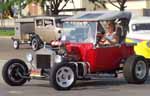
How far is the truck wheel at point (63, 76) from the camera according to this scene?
12359 millimetres

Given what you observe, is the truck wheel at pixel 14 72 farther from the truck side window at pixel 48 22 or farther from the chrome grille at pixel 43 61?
the truck side window at pixel 48 22

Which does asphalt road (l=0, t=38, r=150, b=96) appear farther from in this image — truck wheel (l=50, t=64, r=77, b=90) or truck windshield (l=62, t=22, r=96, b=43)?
truck windshield (l=62, t=22, r=96, b=43)

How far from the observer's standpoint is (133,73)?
13.4 metres

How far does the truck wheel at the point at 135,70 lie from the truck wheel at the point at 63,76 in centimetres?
141

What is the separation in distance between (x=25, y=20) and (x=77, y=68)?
19021 mm

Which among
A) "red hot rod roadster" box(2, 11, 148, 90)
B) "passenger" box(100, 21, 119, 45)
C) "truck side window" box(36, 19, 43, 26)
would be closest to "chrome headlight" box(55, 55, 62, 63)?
"red hot rod roadster" box(2, 11, 148, 90)

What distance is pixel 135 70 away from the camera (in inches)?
527

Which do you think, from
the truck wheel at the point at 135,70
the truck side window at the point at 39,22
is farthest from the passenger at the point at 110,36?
the truck side window at the point at 39,22

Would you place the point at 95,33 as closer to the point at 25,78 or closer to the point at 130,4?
the point at 25,78

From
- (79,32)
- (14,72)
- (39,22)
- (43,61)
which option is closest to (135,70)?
(79,32)

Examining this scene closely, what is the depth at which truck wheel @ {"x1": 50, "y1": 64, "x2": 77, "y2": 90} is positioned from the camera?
12359 mm

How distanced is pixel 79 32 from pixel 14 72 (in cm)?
174

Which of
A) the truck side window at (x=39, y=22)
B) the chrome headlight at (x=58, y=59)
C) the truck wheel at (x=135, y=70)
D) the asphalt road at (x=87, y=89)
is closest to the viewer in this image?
the asphalt road at (x=87, y=89)

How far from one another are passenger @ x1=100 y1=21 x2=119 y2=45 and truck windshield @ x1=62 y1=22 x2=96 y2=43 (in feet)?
1.03
